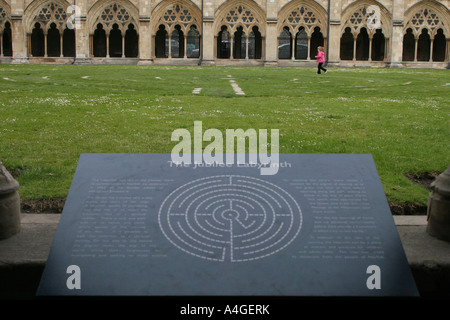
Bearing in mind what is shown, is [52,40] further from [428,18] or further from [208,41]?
[428,18]

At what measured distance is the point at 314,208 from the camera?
3637 mm

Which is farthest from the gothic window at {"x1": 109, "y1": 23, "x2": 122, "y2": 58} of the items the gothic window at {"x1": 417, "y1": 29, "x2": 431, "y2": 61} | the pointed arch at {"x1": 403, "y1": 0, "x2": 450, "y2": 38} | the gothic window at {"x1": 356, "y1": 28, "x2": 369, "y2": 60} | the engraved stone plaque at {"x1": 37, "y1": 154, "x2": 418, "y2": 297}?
the engraved stone plaque at {"x1": 37, "y1": 154, "x2": 418, "y2": 297}

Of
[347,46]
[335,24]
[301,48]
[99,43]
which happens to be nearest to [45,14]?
[99,43]

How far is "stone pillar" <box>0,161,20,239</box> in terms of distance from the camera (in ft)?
12.7

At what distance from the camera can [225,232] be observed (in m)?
3.50

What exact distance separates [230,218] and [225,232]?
0.42ft

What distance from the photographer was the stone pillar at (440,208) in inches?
153

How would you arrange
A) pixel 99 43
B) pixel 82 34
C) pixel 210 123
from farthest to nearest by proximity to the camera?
pixel 99 43 < pixel 82 34 < pixel 210 123

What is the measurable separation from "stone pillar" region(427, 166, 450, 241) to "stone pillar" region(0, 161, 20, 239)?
10.4 feet

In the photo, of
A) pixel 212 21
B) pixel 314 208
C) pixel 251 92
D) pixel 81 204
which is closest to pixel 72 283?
pixel 81 204

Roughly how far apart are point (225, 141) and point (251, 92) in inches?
278

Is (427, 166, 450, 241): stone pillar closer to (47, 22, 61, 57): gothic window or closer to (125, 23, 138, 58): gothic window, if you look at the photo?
(125, 23, 138, 58): gothic window
